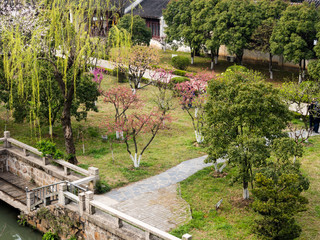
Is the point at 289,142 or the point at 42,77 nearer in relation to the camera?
the point at 289,142

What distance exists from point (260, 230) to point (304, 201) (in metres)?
1.56

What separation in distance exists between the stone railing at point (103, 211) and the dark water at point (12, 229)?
6.83 feet

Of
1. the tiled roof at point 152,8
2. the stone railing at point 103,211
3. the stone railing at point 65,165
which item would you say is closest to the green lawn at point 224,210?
the stone railing at point 103,211

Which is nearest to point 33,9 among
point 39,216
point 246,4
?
point 39,216

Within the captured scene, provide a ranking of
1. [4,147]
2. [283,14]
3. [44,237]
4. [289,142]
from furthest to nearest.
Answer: [283,14] < [4,147] < [44,237] < [289,142]

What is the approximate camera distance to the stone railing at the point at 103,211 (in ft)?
41.2

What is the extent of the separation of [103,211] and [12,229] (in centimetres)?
491

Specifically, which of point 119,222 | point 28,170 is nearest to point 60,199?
point 119,222

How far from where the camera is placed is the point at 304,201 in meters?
12.7

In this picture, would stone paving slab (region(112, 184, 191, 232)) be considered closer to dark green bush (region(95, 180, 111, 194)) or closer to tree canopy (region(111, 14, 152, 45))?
dark green bush (region(95, 180, 111, 194))

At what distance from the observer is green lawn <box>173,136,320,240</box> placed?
14.2 metres

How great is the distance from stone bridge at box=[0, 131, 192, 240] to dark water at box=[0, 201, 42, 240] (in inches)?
14.6

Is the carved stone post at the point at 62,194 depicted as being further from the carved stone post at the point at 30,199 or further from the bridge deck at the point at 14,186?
the bridge deck at the point at 14,186

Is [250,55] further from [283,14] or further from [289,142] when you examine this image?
[289,142]
